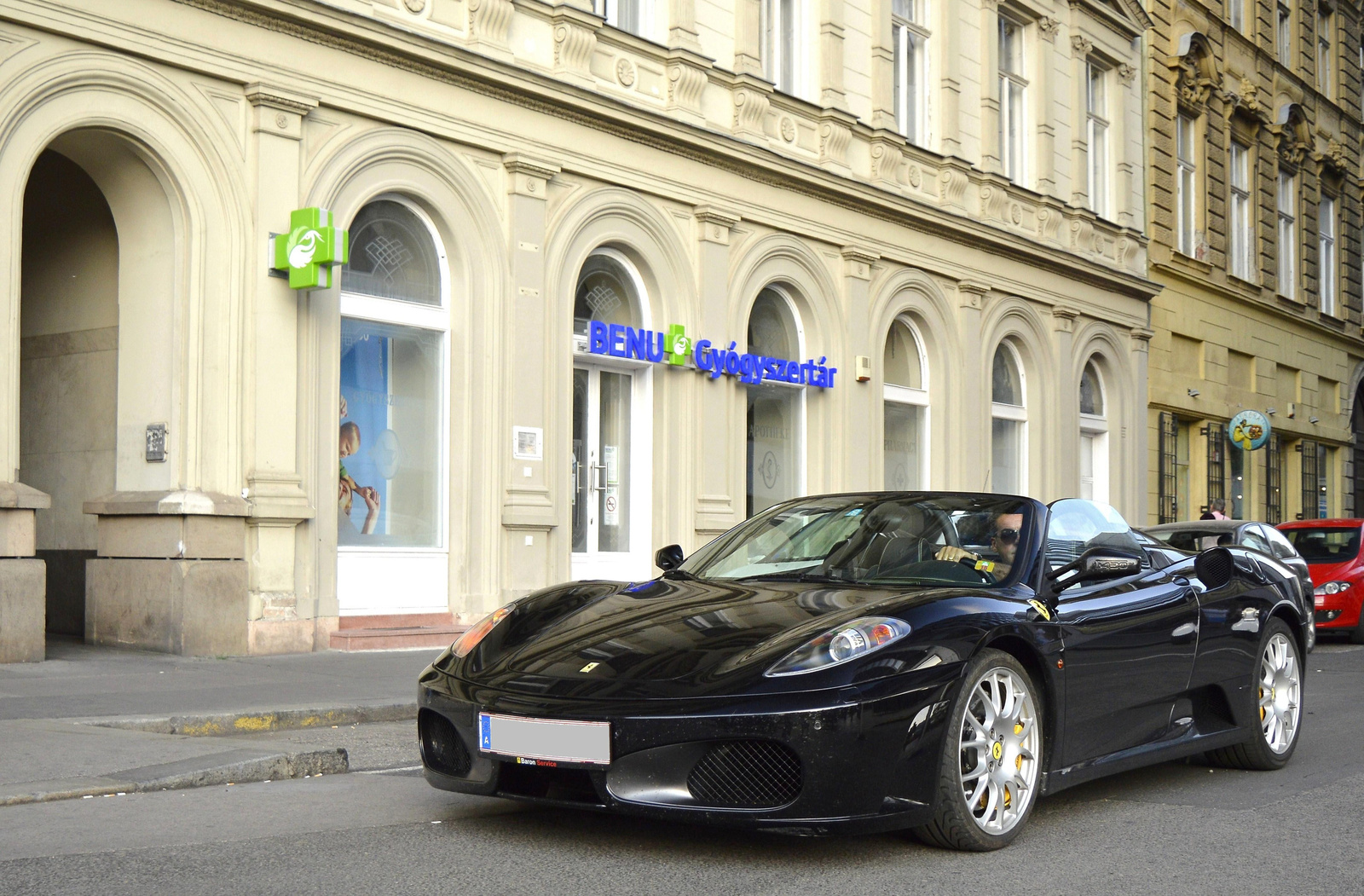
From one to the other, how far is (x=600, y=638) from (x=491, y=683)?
1.36ft

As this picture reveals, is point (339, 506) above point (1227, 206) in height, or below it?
below

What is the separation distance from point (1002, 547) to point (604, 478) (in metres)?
10.8

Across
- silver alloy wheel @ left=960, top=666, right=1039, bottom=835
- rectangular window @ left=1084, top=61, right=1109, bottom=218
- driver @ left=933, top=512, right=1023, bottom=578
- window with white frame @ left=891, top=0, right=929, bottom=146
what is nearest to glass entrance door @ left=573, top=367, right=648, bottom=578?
window with white frame @ left=891, top=0, right=929, bottom=146

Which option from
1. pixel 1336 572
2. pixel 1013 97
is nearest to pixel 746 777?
pixel 1336 572

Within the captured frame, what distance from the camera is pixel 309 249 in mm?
12281

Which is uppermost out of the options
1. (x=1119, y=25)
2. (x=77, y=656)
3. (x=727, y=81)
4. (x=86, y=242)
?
(x=1119, y=25)

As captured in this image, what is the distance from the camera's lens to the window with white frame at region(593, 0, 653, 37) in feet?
52.9

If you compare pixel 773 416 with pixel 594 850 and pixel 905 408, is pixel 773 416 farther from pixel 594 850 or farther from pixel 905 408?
pixel 594 850

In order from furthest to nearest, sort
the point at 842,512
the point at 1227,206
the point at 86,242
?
1. the point at 1227,206
2. the point at 86,242
3. the point at 842,512

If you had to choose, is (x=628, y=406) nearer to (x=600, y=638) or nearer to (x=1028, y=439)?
(x=1028, y=439)

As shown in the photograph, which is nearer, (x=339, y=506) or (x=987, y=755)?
(x=987, y=755)

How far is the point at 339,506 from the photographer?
13383mm

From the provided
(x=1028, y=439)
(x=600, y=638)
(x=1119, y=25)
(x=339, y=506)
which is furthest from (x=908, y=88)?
(x=600, y=638)

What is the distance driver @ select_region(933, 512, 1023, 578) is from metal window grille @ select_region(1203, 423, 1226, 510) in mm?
25609
